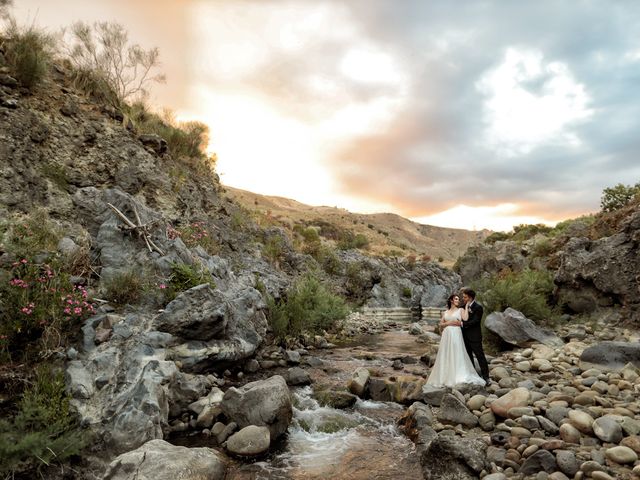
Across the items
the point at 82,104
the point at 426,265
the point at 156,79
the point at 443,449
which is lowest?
the point at 443,449

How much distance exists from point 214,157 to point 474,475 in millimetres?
21477

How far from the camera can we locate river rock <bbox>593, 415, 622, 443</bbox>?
5.05 m

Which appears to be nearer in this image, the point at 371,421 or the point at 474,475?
the point at 474,475

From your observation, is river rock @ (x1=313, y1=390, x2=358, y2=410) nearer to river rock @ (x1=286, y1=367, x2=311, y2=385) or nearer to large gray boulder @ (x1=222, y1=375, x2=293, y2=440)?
river rock @ (x1=286, y1=367, x2=311, y2=385)

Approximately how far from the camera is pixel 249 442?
5.85 meters

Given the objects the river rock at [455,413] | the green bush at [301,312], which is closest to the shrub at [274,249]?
the green bush at [301,312]

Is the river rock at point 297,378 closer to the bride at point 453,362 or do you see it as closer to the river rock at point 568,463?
the bride at point 453,362

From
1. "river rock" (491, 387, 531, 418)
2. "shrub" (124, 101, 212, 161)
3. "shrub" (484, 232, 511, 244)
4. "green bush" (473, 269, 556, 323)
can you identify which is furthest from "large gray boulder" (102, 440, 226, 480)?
"shrub" (484, 232, 511, 244)

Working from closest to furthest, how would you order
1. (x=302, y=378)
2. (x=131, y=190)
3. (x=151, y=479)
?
(x=151, y=479), (x=302, y=378), (x=131, y=190)

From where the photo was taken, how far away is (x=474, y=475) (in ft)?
15.7

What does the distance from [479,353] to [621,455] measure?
388 cm

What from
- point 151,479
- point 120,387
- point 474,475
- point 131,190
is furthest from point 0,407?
point 131,190

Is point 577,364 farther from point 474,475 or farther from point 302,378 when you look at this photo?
point 302,378

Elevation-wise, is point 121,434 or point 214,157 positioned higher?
point 214,157
